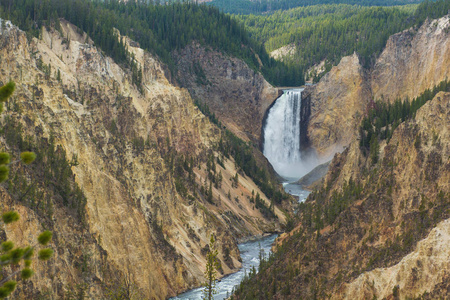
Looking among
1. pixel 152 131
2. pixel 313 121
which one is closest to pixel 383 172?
pixel 152 131

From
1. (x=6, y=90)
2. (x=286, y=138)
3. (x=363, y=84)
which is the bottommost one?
(x=286, y=138)

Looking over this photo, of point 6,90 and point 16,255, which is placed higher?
point 6,90

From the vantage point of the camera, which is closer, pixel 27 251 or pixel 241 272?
pixel 27 251

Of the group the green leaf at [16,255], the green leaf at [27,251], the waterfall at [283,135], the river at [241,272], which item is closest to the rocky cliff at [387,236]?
the river at [241,272]

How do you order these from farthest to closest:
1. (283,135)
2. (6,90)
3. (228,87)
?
(283,135), (228,87), (6,90)

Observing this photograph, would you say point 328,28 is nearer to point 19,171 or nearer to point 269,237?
point 269,237

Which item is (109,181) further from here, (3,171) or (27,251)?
(3,171)

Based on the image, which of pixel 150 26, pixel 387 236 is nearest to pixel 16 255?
pixel 387 236
